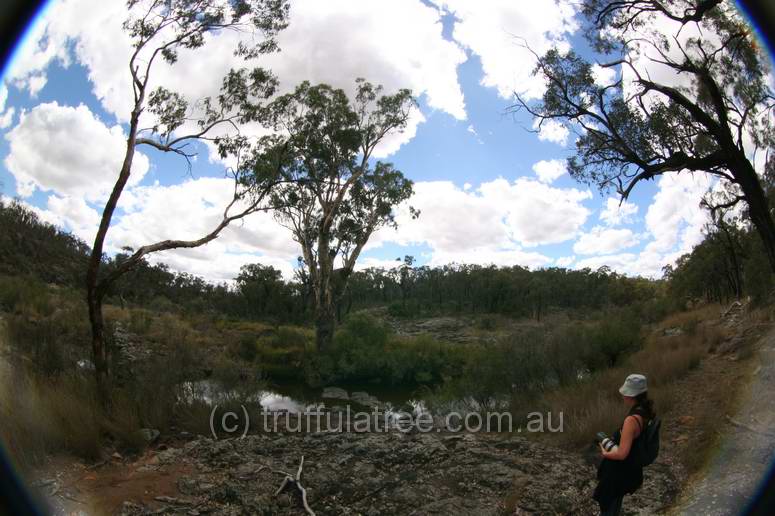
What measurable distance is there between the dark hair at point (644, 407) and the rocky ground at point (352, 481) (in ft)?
7.95

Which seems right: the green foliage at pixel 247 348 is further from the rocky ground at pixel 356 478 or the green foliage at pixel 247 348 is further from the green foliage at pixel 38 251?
the rocky ground at pixel 356 478

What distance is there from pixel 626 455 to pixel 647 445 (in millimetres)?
203

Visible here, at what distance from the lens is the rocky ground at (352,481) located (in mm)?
5977

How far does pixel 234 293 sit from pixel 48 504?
4557 centimetres

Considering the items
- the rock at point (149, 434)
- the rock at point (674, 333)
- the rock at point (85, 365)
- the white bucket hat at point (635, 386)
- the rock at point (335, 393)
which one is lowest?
the rock at point (335, 393)

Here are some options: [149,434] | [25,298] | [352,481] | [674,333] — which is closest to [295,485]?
[352,481]

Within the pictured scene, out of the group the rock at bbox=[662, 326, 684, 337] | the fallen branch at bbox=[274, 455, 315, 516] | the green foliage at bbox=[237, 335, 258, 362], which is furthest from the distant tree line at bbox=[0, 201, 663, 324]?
the fallen branch at bbox=[274, 455, 315, 516]

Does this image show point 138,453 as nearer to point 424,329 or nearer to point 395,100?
point 395,100

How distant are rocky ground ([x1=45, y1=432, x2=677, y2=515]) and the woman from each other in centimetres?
203

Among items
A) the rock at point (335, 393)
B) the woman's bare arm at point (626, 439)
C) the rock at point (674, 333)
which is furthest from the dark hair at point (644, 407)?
the rock at point (335, 393)

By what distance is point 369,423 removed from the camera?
40.7 feet

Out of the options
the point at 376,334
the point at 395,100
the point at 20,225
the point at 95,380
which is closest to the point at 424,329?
the point at 376,334

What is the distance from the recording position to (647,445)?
13.1 ft

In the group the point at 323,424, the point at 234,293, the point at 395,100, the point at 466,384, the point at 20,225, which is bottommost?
the point at 323,424
